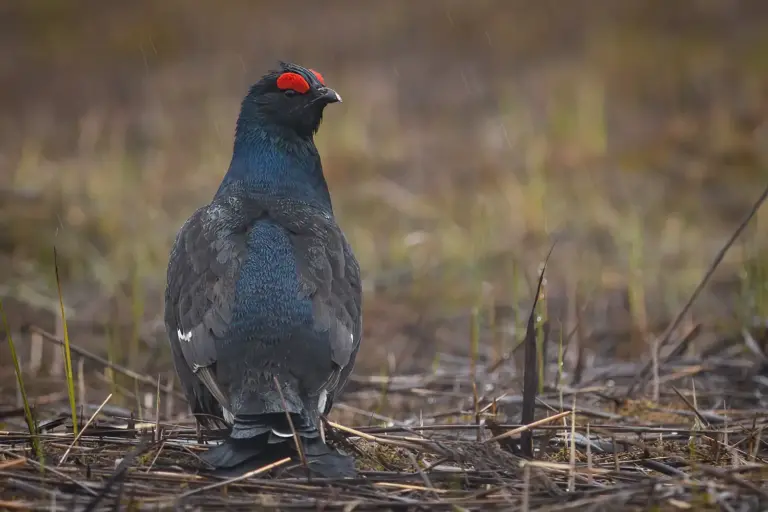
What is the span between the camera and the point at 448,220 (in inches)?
395

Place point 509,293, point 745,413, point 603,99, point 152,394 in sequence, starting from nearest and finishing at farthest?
point 745,413 < point 152,394 < point 509,293 < point 603,99

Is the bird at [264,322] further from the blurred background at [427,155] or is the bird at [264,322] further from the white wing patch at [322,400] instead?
the blurred background at [427,155]

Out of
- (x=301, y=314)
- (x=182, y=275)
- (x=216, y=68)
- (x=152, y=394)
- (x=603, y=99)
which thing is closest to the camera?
(x=301, y=314)

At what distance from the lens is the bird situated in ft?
12.7

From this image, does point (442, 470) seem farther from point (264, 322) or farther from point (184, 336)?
point (184, 336)

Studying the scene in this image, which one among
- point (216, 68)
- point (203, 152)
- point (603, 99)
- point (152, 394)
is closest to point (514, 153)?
point (603, 99)

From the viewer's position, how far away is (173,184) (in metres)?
11.4

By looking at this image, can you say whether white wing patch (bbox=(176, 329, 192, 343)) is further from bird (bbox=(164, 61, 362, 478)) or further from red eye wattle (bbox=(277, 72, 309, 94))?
red eye wattle (bbox=(277, 72, 309, 94))

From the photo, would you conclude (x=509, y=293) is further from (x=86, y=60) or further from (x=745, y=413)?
(x=86, y=60)

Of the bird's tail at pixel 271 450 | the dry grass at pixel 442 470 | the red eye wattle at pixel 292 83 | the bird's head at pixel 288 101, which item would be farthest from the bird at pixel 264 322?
the red eye wattle at pixel 292 83

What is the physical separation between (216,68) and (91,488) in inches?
493

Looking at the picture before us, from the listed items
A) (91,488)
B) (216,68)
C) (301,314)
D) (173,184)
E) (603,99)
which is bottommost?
(91,488)

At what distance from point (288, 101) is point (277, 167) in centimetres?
43

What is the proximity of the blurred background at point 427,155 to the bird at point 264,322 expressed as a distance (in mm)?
1114
